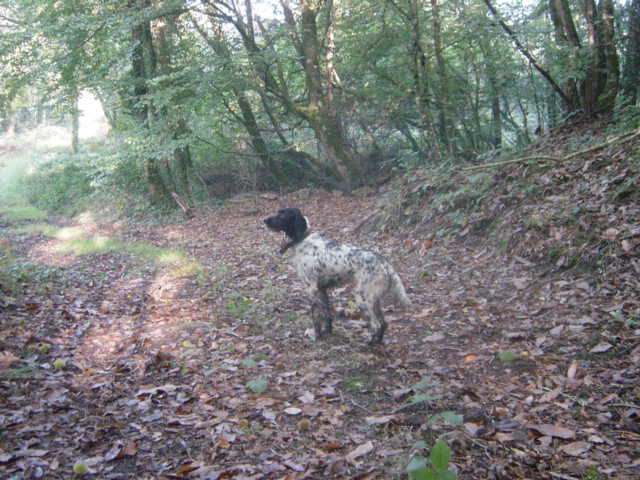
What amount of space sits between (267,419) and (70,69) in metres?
15.6

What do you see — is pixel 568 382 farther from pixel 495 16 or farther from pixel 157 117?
pixel 157 117

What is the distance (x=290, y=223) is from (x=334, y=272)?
31.2 inches

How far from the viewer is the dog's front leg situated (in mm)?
5734

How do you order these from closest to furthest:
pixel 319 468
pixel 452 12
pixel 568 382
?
pixel 319 468 → pixel 568 382 → pixel 452 12

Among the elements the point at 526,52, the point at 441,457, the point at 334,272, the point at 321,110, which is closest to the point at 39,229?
the point at 321,110

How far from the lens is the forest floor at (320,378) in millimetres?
3316

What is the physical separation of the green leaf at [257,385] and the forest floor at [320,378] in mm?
22

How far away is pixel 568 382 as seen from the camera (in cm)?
413

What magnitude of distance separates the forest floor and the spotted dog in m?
0.37

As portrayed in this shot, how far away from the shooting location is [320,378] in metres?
4.75

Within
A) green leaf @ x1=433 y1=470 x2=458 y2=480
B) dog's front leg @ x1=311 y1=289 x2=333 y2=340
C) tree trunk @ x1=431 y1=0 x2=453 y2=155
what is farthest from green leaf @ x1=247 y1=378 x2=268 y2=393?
tree trunk @ x1=431 y1=0 x2=453 y2=155

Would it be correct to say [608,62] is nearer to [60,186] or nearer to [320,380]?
[320,380]

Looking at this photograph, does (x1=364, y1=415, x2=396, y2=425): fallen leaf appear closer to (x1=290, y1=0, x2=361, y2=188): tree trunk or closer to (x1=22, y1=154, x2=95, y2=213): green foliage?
(x1=290, y1=0, x2=361, y2=188): tree trunk

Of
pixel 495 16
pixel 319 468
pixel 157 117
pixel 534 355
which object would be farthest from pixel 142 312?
pixel 157 117
